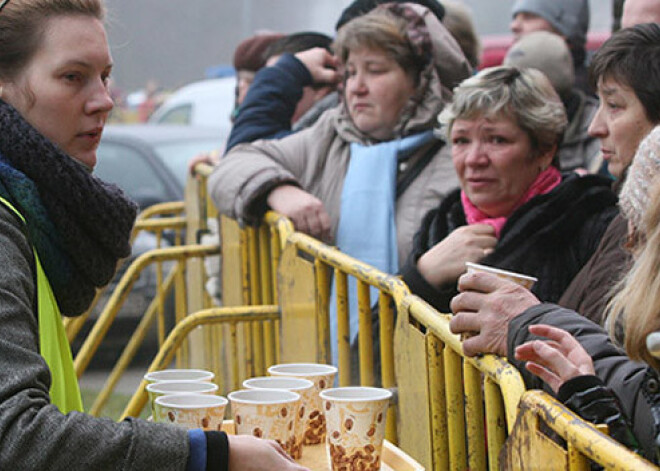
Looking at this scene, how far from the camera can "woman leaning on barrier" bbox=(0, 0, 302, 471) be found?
6.08 feet

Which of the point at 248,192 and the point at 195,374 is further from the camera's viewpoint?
the point at 248,192

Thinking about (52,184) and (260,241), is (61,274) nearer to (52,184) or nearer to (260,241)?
(52,184)

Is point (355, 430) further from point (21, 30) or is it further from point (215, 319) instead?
point (215, 319)

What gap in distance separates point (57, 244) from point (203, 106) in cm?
1164

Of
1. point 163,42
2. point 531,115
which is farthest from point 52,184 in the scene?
point 163,42

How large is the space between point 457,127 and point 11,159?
181 centimetres

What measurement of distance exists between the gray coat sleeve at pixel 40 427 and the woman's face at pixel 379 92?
2.43 metres

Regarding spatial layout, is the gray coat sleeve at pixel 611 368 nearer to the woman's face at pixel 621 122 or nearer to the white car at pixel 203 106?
the woman's face at pixel 621 122

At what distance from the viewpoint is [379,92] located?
424 cm

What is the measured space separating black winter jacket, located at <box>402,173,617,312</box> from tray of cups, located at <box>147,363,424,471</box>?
3.18ft

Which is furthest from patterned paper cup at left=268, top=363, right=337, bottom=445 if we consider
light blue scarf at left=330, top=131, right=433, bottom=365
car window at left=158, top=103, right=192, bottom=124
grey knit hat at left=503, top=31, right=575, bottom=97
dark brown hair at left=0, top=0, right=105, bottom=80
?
car window at left=158, top=103, right=192, bottom=124

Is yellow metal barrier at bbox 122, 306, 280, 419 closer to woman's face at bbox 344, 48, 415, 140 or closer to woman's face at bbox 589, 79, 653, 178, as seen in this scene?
woman's face at bbox 344, 48, 415, 140

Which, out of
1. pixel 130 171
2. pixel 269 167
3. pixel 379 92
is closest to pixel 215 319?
pixel 269 167

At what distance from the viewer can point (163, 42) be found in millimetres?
28844
